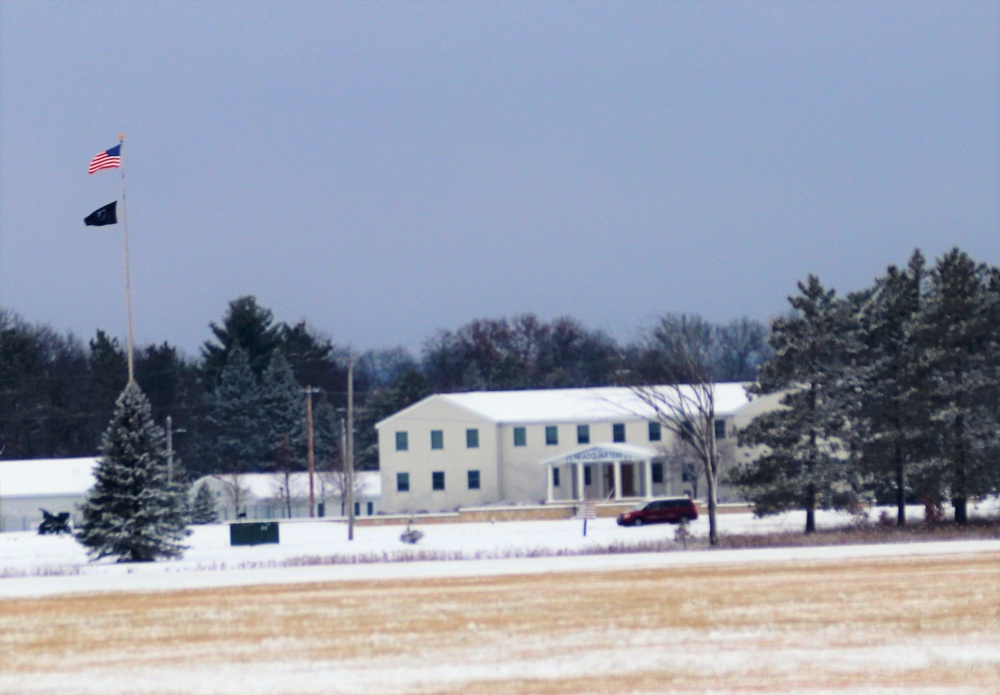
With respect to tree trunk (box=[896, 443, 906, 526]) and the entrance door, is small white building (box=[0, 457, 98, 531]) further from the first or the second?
tree trunk (box=[896, 443, 906, 526])

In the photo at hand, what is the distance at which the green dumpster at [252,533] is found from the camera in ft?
159

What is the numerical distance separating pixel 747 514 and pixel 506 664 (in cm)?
4739

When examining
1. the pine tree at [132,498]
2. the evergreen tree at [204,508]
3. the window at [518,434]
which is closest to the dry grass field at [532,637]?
the pine tree at [132,498]

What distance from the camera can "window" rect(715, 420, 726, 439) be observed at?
7168cm

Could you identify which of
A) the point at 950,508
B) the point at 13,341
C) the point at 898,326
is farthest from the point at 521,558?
the point at 13,341

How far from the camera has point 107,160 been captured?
39.1m

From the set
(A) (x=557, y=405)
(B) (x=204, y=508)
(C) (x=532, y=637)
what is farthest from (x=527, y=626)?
(A) (x=557, y=405)

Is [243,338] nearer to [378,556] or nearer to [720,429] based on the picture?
[720,429]

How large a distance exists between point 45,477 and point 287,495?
53.7 feet

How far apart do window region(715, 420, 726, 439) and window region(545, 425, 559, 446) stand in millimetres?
9974

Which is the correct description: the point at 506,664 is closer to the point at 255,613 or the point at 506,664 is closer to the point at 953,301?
the point at 255,613

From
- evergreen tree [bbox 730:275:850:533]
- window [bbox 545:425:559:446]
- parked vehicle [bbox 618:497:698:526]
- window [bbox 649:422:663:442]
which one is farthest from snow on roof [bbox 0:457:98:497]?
evergreen tree [bbox 730:275:850:533]

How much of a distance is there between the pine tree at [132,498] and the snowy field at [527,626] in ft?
19.2

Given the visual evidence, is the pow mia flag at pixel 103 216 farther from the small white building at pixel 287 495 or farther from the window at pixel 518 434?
the small white building at pixel 287 495
